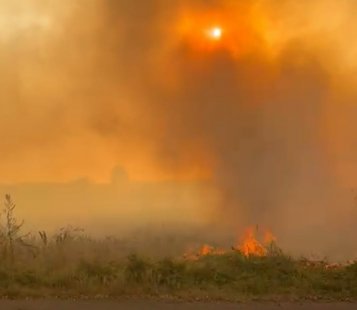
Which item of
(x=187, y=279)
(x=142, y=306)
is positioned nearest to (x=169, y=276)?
(x=187, y=279)

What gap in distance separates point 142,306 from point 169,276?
1.98 m

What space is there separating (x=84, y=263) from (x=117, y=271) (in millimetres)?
798

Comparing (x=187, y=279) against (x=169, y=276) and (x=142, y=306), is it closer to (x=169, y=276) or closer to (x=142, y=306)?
(x=169, y=276)

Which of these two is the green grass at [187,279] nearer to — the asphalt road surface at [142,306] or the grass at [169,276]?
the grass at [169,276]

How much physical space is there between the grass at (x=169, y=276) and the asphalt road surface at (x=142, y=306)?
19.5 inches

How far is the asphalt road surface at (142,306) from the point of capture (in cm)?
853

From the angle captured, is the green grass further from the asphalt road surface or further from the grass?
the asphalt road surface

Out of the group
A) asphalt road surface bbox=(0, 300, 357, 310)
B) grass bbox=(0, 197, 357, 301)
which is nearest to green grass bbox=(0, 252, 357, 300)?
grass bbox=(0, 197, 357, 301)

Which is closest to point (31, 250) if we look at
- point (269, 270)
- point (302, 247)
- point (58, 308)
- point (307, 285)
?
point (58, 308)

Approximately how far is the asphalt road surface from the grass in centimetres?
50

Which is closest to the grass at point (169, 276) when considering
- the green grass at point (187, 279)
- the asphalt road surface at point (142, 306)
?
the green grass at point (187, 279)

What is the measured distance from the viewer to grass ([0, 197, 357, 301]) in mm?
9617

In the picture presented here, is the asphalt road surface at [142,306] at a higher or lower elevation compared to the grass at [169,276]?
lower

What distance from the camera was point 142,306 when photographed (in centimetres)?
865
